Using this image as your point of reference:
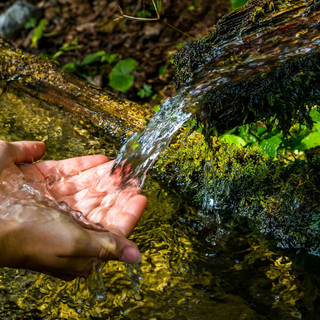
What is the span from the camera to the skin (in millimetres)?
1883

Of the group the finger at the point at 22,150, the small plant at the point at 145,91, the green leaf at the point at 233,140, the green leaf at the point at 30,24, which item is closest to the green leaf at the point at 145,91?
the small plant at the point at 145,91

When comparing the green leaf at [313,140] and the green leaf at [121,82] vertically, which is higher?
the green leaf at [313,140]

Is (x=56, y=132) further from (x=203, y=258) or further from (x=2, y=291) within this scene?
(x=203, y=258)

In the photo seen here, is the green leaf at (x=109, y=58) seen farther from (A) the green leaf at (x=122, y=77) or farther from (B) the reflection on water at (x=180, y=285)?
(B) the reflection on water at (x=180, y=285)

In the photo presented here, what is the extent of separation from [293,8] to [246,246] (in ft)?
5.40

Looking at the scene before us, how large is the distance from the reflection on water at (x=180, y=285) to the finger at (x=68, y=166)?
0.59m

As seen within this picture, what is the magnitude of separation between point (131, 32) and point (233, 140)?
4114mm

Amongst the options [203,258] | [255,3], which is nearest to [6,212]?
[203,258]

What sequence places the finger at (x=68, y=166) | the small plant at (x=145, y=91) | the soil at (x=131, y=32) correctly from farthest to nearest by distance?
the soil at (x=131, y=32) → the small plant at (x=145, y=91) → the finger at (x=68, y=166)

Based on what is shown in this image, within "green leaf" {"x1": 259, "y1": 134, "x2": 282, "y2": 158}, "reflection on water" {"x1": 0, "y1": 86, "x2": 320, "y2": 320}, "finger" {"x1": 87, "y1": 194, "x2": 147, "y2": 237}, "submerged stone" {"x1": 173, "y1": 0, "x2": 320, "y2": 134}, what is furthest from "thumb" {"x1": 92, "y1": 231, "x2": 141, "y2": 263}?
"green leaf" {"x1": 259, "y1": 134, "x2": 282, "y2": 158}

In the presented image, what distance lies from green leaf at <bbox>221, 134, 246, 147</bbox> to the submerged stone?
0.75 m

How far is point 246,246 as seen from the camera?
2.57 metres

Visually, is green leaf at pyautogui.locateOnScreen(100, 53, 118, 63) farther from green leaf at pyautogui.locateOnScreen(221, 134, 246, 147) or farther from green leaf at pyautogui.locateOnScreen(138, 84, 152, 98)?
green leaf at pyautogui.locateOnScreen(221, 134, 246, 147)

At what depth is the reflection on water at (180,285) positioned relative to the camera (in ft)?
7.22
